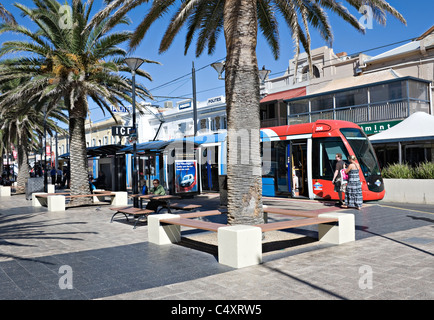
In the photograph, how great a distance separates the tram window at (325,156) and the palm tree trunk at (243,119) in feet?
24.7

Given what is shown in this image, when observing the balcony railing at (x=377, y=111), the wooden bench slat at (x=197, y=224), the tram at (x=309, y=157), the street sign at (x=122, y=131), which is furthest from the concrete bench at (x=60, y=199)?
the balcony railing at (x=377, y=111)

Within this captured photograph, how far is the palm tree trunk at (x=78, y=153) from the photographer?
16188 millimetres

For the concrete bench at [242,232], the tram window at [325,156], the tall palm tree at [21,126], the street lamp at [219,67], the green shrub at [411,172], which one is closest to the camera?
the concrete bench at [242,232]

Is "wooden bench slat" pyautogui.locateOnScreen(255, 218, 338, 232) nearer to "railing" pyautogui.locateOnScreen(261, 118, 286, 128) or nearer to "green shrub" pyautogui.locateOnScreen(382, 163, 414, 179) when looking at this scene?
"green shrub" pyautogui.locateOnScreen(382, 163, 414, 179)

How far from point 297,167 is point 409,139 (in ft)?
15.6

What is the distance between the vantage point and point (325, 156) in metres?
15.0

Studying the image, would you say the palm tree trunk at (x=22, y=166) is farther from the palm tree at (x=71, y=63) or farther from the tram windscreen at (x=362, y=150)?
the tram windscreen at (x=362, y=150)

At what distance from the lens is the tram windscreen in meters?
14.3

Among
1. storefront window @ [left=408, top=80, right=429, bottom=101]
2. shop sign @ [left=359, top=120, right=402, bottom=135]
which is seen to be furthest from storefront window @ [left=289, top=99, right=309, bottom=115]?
storefront window @ [left=408, top=80, right=429, bottom=101]

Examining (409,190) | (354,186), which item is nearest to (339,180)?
(354,186)

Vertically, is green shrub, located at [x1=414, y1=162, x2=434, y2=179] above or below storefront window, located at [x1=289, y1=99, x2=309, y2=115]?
below

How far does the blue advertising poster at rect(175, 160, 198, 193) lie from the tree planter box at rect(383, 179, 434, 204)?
351 inches
